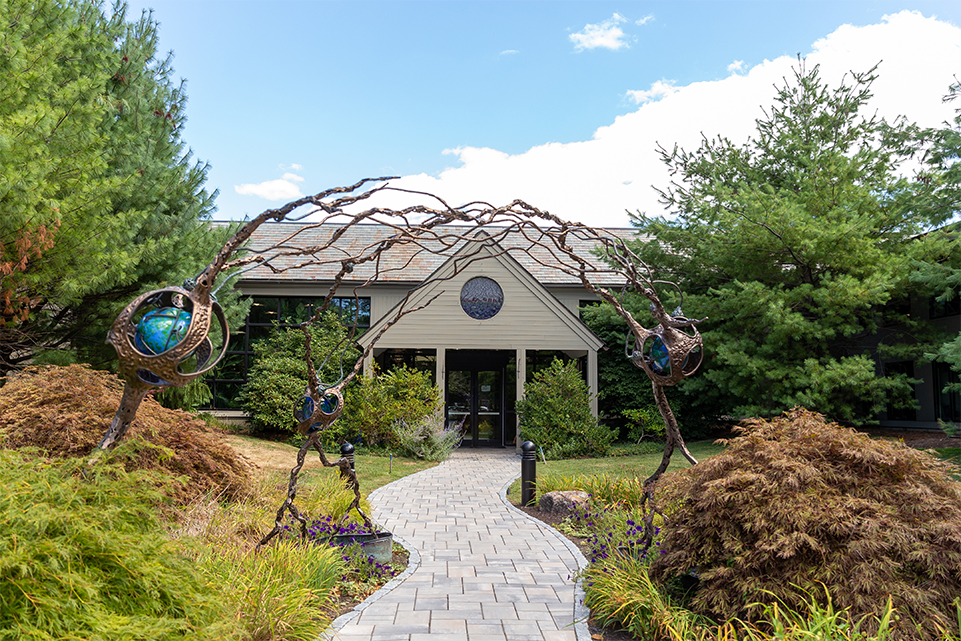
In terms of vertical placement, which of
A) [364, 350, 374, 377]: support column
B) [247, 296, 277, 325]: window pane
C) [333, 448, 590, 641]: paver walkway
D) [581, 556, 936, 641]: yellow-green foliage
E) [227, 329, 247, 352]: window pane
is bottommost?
[333, 448, 590, 641]: paver walkway

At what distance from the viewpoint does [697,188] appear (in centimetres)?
1739

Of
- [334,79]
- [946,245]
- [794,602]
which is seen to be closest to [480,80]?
[334,79]

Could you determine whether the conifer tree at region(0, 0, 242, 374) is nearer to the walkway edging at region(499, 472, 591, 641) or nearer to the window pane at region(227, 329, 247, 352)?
the window pane at region(227, 329, 247, 352)

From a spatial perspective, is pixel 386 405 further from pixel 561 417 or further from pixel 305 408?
pixel 305 408

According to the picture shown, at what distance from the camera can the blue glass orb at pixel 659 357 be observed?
4531mm

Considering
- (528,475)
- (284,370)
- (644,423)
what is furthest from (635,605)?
(284,370)

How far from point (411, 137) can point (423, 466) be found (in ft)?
31.1

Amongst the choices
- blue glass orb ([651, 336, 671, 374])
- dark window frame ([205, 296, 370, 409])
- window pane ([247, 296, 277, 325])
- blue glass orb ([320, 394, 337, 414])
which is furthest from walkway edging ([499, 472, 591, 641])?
window pane ([247, 296, 277, 325])

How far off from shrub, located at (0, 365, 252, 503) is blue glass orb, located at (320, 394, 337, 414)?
4.62 ft

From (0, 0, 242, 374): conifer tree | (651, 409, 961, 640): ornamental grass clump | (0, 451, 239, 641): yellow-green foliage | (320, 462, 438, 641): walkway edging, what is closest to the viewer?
(0, 451, 239, 641): yellow-green foliage

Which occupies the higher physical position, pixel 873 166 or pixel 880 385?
pixel 873 166

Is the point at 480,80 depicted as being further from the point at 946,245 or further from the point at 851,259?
the point at 946,245

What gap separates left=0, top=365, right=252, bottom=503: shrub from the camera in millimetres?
5766

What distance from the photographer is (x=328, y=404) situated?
235 inches
